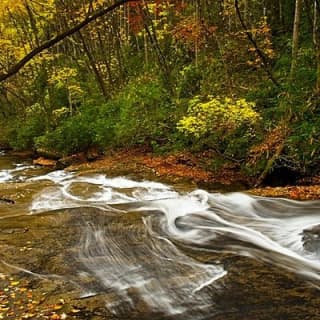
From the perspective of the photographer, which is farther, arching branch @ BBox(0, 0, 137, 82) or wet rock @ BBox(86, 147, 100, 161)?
wet rock @ BBox(86, 147, 100, 161)

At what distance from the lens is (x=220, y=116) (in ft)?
38.1

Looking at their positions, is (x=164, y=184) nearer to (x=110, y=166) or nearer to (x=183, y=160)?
(x=183, y=160)

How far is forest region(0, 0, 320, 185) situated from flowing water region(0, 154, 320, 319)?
1.93 m

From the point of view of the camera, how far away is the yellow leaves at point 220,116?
443 inches

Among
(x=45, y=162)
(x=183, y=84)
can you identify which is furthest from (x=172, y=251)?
(x=45, y=162)

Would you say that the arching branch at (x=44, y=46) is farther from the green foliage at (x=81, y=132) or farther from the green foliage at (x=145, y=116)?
the green foliage at (x=81, y=132)

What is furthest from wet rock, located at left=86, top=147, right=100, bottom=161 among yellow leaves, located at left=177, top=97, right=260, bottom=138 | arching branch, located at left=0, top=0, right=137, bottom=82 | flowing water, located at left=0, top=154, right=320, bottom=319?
arching branch, located at left=0, top=0, right=137, bottom=82

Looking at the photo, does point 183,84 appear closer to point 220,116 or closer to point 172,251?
point 220,116

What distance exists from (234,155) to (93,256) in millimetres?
6536

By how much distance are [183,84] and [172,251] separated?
10.6 m

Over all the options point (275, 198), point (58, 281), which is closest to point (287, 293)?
point (58, 281)

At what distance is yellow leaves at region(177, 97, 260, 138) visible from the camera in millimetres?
11258

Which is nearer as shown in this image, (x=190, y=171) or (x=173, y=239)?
(x=173, y=239)

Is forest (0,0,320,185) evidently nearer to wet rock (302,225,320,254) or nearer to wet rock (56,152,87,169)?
wet rock (56,152,87,169)
